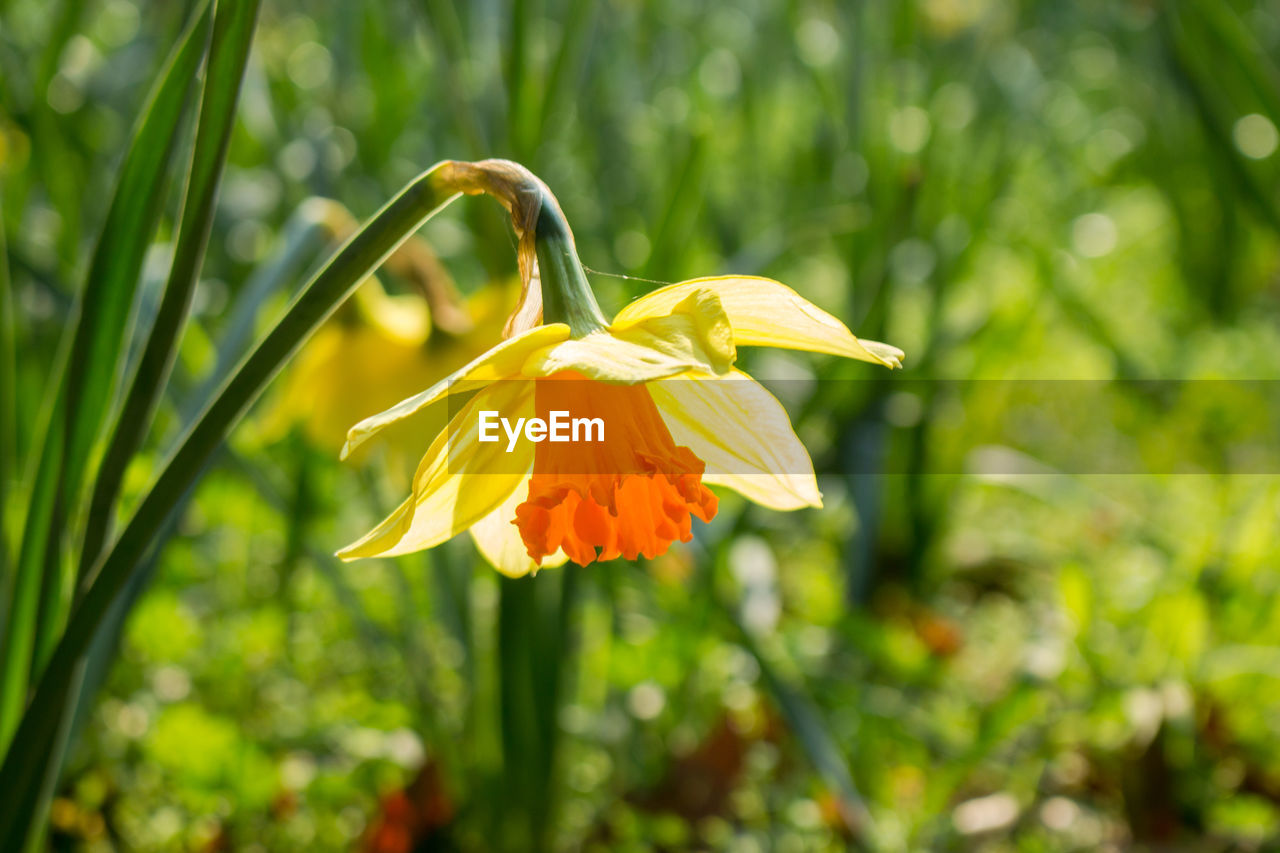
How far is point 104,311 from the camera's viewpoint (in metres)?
0.48

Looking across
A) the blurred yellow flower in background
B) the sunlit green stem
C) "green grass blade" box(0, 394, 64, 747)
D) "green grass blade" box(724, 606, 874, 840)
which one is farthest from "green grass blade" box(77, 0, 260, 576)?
"green grass blade" box(724, 606, 874, 840)

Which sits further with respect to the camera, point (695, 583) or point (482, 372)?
point (695, 583)

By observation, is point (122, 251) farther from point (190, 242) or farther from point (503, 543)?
point (503, 543)

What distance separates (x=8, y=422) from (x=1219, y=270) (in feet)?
8.50

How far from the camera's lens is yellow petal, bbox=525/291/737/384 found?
35 centimetres

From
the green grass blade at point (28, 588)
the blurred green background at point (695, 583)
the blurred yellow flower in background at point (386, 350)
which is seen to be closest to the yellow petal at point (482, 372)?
the green grass blade at point (28, 588)

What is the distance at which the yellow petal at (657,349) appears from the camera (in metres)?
0.35

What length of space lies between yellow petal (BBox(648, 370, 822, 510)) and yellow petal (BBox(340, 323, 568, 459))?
0.09m

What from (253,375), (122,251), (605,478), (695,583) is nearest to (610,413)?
(605,478)

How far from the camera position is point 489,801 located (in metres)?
0.89

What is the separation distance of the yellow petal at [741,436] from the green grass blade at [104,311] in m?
0.27

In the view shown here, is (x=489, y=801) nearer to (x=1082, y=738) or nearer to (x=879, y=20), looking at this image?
(x=1082, y=738)

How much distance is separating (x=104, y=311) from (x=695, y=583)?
2.14 ft

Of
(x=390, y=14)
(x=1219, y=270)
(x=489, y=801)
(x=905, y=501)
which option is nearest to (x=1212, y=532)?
(x=905, y=501)
